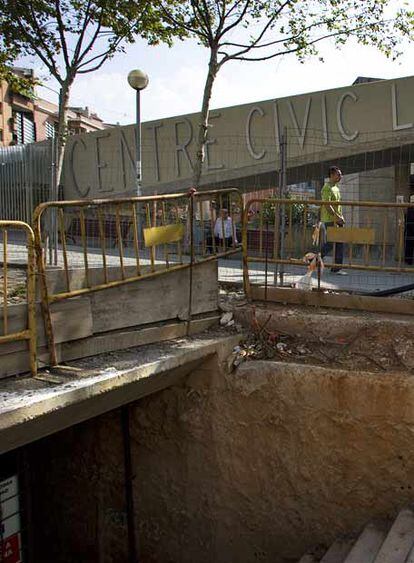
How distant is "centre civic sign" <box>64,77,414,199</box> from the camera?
38.5ft

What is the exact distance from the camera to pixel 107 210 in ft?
15.3

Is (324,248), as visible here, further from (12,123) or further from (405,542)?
(12,123)

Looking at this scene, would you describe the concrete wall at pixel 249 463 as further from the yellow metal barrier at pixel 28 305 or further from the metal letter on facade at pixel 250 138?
the metal letter on facade at pixel 250 138

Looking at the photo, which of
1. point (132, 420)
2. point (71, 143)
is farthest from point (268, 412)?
point (71, 143)

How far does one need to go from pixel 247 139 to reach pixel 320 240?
7.97 metres

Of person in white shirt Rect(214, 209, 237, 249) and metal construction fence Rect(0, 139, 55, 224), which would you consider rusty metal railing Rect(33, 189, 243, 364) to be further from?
metal construction fence Rect(0, 139, 55, 224)

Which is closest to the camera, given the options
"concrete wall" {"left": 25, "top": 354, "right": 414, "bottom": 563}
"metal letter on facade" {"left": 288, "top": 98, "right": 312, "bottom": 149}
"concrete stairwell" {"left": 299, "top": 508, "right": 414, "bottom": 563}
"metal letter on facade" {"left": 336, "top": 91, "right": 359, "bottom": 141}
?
"concrete stairwell" {"left": 299, "top": 508, "right": 414, "bottom": 563}

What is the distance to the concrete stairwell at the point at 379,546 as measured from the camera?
3.82 m

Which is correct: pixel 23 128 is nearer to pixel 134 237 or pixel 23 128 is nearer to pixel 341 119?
pixel 341 119

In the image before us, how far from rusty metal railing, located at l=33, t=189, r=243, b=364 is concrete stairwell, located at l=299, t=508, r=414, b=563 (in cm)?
279

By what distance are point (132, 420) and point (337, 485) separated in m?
2.06

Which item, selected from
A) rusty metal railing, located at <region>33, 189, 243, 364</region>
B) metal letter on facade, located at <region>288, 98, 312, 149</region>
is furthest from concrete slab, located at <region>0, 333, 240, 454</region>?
metal letter on facade, located at <region>288, 98, 312, 149</region>

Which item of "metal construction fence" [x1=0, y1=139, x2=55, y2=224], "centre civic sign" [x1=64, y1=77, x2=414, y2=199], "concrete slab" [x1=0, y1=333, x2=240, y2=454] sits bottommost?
"concrete slab" [x1=0, y1=333, x2=240, y2=454]

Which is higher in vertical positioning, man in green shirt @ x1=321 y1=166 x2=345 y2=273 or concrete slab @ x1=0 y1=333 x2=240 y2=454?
man in green shirt @ x1=321 y1=166 x2=345 y2=273
